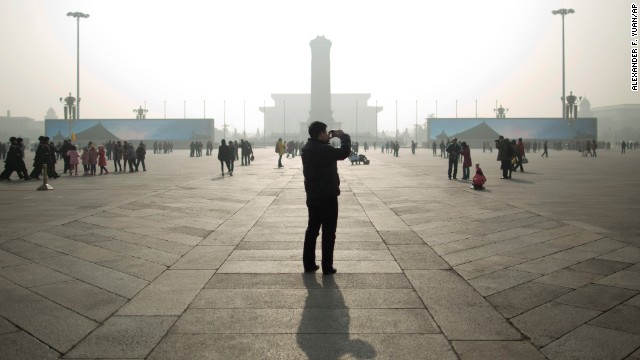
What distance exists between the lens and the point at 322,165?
5355 millimetres

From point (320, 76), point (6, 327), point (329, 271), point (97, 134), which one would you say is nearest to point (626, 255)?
point (329, 271)

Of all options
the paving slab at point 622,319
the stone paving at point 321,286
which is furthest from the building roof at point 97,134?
the paving slab at point 622,319

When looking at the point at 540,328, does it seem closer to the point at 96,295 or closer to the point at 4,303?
the point at 96,295

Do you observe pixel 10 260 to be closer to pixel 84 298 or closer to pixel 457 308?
pixel 84 298

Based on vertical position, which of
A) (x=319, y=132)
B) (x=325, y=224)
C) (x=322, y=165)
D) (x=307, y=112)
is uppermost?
(x=307, y=112)

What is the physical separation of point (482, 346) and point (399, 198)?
8984 mm

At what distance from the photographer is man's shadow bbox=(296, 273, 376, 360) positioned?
3.35m

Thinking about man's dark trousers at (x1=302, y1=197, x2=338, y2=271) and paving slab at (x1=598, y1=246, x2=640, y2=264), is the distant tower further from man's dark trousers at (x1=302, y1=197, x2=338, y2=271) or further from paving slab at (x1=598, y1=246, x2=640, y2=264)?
man's dark trousers at (x1=302, y1=197, x2=338, y2=271)

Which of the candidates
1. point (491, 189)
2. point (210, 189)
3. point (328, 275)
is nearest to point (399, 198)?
point (491, 189)

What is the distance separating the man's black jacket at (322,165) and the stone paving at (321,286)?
0.87 metres

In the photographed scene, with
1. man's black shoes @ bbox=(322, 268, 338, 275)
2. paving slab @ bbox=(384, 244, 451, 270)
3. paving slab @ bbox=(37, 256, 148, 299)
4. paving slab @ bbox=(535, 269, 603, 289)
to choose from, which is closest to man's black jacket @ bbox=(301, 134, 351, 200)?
man's black shoes @ bbox=(322, 268, 338, 275)

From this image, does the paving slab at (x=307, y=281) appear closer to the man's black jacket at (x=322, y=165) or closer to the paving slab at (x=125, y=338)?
the man's black jacket at (x=322, y=165)

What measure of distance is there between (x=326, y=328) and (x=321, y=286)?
46.1 inches

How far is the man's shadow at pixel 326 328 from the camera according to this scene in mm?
3350
